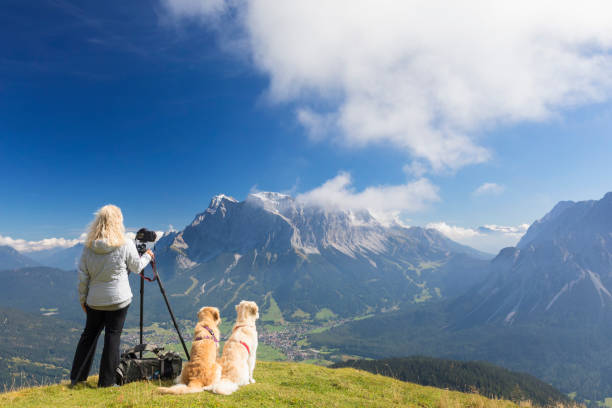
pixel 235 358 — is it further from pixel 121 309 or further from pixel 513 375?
pixel 513 375

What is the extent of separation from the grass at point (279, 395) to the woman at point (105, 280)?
98 centimetres

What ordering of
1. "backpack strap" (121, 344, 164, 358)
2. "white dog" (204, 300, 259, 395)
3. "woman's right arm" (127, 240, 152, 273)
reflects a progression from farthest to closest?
"backpack strap" (121, 344, 164, 358), "white dog" (204, 300, 259, 395), "woman's right arm" (127, 240, 152, 273)

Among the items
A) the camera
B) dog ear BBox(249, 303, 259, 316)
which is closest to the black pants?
the camera

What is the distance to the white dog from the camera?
29.3 ft

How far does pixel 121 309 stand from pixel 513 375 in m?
169

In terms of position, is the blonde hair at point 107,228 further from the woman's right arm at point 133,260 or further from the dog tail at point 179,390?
the dog tail at point 179,390

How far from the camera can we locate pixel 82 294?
8297mm

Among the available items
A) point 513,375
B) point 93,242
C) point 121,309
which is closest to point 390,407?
point 121,309

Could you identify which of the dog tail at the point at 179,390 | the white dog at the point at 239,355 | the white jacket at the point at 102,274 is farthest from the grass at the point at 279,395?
the white jacket at the point at 102,274

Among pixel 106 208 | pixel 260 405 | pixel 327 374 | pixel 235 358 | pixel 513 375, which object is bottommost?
pixel 513 375

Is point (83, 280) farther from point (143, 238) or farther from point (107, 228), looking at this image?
point (143, 238)

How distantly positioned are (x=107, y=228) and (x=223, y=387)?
558cm

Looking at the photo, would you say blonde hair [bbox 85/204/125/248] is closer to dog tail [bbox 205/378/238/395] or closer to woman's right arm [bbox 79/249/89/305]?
woman's right arm [bbox 79/249/89/305]

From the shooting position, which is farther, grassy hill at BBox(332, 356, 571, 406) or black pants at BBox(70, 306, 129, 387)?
grassy hill at BBox(332, 356, 571, 406)
